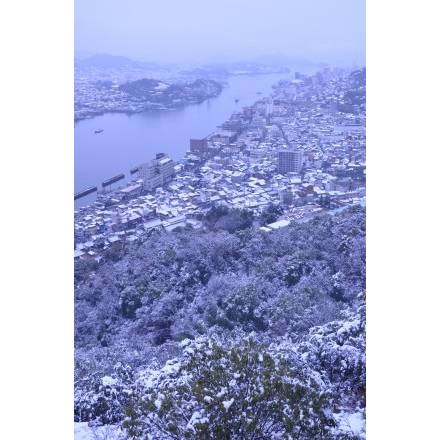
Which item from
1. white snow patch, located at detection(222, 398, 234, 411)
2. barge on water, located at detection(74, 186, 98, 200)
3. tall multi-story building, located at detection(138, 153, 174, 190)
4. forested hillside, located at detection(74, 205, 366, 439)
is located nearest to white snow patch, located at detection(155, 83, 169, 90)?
tall multi-story building, located at detection(138, 153, 174, 190)

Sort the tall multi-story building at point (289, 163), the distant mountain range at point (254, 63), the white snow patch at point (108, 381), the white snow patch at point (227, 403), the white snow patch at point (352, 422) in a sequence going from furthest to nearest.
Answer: the distant mountain range at point (254, 63) → the tall multi-story building at point (289, 163) → the white snow patch at point (108, 381) → the white snow patch at point (352, 422) → the white snow patch at point (227, 403)

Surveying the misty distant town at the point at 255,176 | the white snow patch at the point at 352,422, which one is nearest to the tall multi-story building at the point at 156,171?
the misty distant town at the point at 255,176

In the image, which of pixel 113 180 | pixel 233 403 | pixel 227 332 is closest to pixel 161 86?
pixel 113 180

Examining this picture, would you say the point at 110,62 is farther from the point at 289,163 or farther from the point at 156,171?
the point at 289,163

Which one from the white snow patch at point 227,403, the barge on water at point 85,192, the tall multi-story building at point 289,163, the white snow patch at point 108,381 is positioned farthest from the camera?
the tall multi-story building at point 289,163

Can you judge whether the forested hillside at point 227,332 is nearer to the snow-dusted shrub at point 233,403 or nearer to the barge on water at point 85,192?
the snow-dusted shrub at point 233,403
